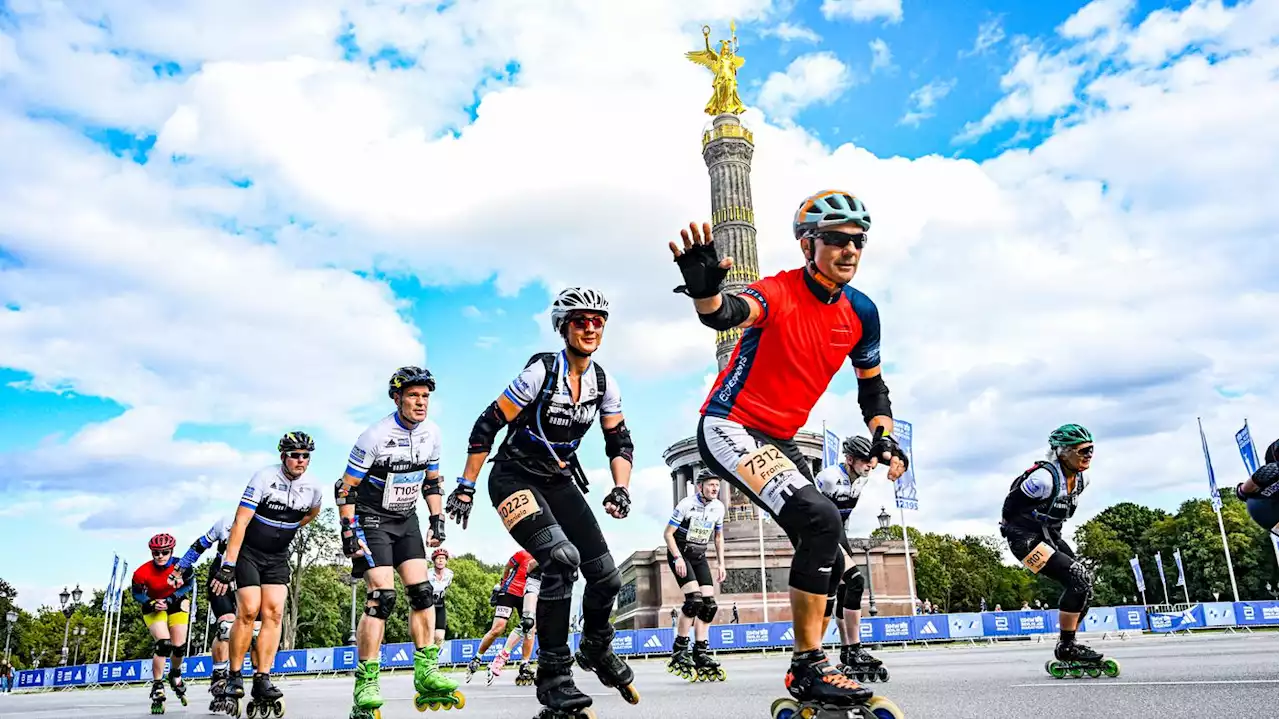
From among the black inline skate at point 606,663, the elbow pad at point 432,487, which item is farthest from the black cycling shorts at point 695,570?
the black inline skate at point 606,663

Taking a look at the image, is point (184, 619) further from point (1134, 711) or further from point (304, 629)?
point (304, 629)

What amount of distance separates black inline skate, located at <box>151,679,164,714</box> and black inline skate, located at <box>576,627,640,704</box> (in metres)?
6.69

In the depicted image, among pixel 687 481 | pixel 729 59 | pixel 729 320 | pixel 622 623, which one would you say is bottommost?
pixel 622 623

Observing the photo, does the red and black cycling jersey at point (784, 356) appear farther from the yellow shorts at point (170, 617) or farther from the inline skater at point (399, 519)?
the yellow shorts at point (170, 617)

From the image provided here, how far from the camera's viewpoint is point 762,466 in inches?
192

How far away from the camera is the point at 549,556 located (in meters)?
5.54

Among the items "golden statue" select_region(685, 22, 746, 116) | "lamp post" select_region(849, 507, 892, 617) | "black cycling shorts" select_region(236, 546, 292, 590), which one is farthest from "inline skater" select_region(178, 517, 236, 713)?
"golden statue" select_region(685, 22, 746, 116)

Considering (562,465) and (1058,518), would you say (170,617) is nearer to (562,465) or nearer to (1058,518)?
(562,465)

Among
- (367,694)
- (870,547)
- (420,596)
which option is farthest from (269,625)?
(870,547)

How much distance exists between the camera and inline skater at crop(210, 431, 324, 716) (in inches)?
336

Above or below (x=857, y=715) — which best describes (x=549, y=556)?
above

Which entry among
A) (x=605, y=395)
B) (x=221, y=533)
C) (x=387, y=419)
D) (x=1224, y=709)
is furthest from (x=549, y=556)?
(x=221, y=533)

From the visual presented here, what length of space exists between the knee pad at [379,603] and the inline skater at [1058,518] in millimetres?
5948

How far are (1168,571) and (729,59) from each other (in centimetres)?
6134
